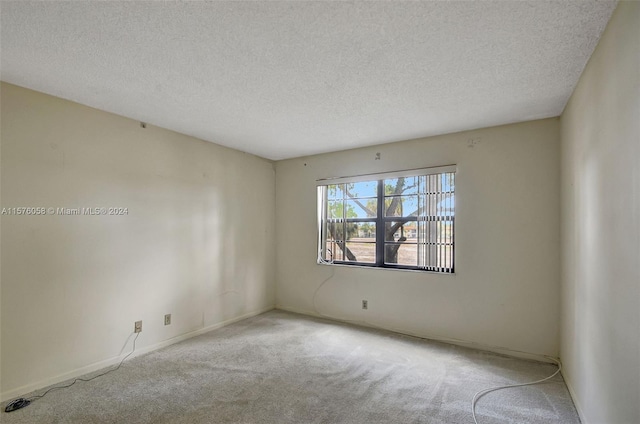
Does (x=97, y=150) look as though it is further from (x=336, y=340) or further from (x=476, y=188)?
(x=476, y=188)

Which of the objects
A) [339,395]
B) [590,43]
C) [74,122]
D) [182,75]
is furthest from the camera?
[74,122]

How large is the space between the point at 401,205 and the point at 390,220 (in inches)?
9.6

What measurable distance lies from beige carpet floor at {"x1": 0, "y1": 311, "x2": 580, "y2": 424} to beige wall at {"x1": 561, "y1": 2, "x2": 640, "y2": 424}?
59 centimetres

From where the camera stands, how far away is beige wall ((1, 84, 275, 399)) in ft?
7.98

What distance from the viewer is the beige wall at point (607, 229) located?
1.36 m

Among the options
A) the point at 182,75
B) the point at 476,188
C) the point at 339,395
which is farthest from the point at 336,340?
the point at 182,75

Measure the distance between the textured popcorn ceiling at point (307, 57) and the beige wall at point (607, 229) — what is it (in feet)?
0.95

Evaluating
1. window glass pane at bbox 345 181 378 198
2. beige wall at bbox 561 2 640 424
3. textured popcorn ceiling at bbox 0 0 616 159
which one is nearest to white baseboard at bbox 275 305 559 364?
beige wall at bbox 561 2 640 424

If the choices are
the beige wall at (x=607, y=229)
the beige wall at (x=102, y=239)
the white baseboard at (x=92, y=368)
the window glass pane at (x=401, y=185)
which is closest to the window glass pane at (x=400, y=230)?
the window glass pane at (x=401, y=185)

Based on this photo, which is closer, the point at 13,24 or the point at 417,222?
the point at 13,24

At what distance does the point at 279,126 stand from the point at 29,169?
7.11ft

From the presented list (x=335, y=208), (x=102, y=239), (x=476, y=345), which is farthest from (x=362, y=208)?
(x=102, y=239)

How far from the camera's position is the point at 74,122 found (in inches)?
109

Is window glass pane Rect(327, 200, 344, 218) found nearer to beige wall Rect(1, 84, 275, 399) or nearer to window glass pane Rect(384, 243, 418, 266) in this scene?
window glass pane Rect(384, 243, 418, 266)
